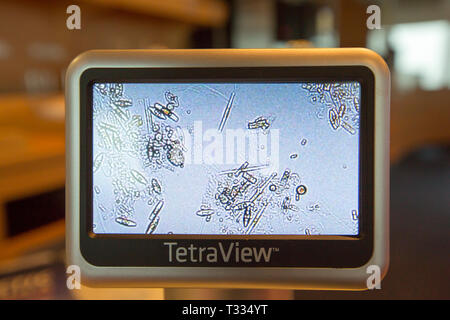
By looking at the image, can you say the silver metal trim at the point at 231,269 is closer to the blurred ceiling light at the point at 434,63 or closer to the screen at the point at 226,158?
the screen at the point at 226,158

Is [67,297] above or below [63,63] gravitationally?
below

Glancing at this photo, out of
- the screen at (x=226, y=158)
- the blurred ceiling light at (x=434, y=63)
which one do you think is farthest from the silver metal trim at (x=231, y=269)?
the blurred ceiling light at (x=434, y=63)

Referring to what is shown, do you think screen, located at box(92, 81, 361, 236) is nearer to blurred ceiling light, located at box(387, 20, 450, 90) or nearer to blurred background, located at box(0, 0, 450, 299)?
blurred background, located at box(0, 0, 450, 299)
